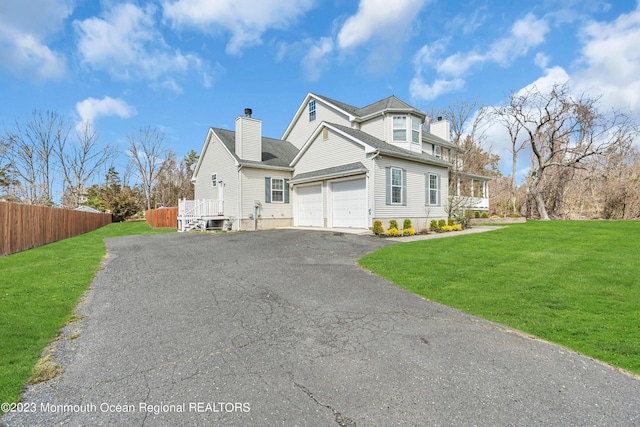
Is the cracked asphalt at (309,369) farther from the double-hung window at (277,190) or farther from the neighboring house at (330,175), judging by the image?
the double-hung window at (277,190)

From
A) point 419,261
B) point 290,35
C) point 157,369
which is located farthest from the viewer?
point 290,35

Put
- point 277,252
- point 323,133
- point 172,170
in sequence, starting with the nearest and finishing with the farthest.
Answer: point 277,252
point 323,133
point 172,170

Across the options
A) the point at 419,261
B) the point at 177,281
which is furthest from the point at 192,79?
the point at 419,261

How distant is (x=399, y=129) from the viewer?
1762 cm

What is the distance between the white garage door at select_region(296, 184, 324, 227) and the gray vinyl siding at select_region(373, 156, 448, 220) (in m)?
3.88

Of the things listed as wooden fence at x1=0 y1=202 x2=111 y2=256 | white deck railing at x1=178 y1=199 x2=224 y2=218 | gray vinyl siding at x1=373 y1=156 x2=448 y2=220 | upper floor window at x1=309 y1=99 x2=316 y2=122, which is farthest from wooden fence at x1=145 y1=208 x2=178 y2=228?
gray vinyl siding at x1=373 y1=156 x2=448 y2=220

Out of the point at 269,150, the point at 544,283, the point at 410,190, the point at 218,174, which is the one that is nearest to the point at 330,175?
the point at 410,190

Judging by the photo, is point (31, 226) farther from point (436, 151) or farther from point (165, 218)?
point (436, 151)

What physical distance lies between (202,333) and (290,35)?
601 inches

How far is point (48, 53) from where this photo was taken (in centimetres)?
1867

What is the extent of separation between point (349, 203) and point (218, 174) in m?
9.54

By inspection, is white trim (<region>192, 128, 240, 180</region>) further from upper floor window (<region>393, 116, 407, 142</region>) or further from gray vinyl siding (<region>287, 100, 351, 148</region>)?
upper floor window (<region>393, 116, 407, 142</region>)

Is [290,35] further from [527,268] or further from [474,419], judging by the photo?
[474,419]

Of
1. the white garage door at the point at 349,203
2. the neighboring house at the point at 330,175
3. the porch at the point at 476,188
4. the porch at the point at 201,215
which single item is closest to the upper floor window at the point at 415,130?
the neighboring house at the point at 330,175
